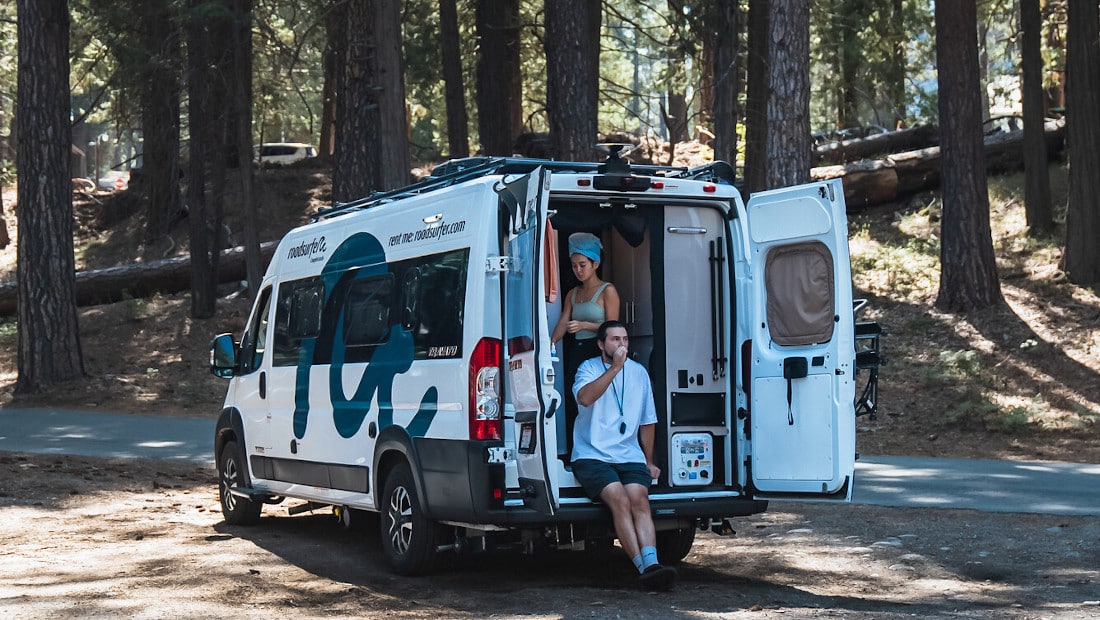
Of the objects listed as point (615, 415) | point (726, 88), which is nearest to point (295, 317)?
point (615, 415)

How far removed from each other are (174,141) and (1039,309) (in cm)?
1930

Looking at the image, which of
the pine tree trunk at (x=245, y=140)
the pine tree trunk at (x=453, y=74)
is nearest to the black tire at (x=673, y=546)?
the pine tree trunk at (x=245, y=140)

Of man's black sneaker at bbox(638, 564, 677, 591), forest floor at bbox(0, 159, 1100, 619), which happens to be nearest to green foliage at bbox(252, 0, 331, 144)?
forest floor at bbox(0, 159, 1100, 619)

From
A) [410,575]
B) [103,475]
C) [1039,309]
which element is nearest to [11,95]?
[103,475]

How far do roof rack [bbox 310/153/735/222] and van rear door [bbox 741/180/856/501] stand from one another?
37cm

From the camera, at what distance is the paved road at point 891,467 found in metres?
11.4

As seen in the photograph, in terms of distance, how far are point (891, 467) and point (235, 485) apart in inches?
269

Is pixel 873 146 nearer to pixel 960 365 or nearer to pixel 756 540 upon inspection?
pixel 960 365

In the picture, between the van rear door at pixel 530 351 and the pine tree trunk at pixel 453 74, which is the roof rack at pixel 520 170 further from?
the pine tree trunk at pixel 453 74

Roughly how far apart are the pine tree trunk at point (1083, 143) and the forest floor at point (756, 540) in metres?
0.55

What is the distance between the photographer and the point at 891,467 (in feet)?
44.9

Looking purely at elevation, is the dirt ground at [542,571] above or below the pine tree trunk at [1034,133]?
below

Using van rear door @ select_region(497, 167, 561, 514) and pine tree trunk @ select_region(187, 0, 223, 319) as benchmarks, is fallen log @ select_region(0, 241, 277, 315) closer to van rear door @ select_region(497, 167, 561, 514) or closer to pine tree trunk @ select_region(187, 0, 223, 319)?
pine tree trunk @ select_region(187, 0, 223, 319)

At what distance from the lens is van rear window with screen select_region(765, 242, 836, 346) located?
8.24 metres
